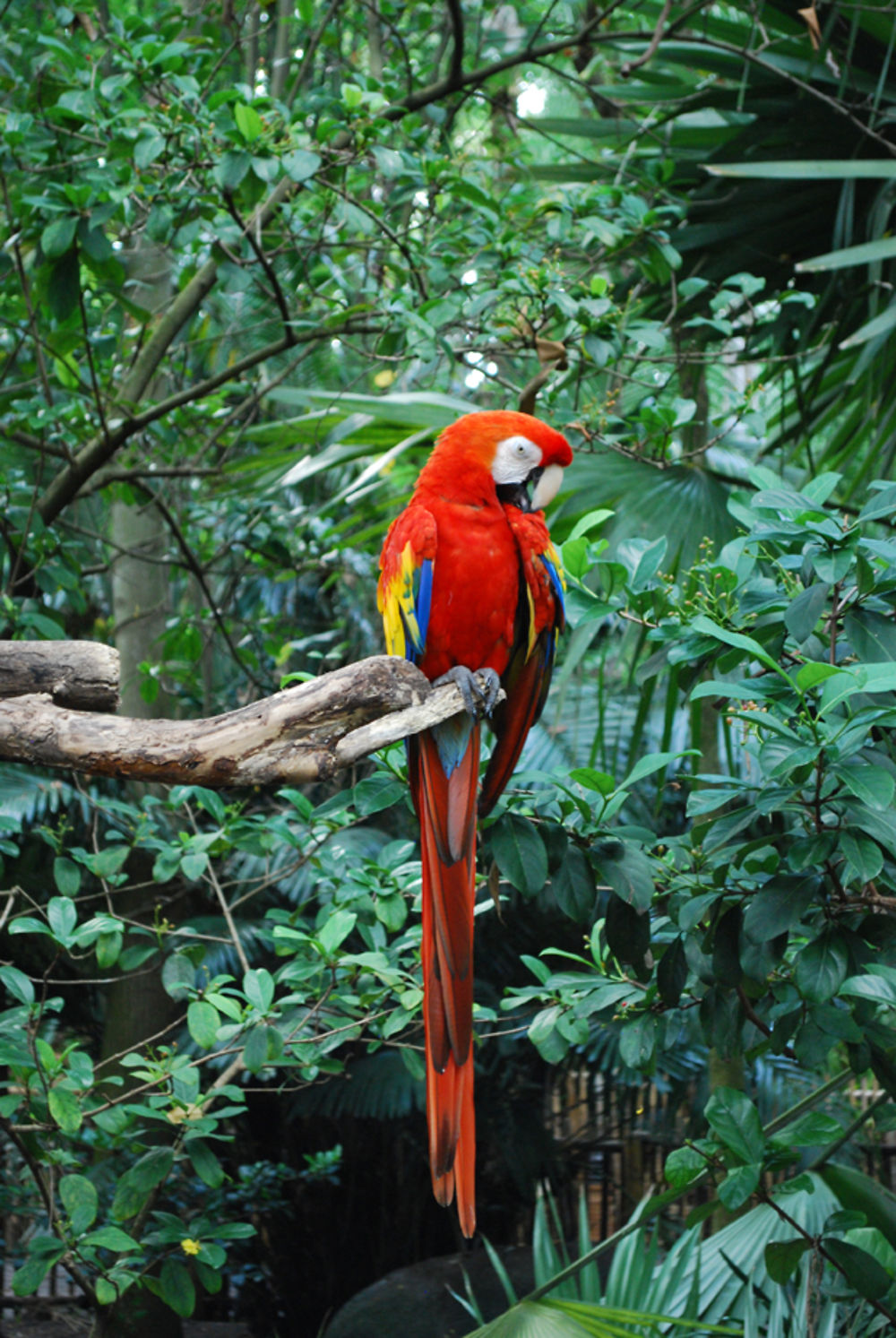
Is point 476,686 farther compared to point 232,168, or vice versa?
point 232,168

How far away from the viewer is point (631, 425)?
2.14 m

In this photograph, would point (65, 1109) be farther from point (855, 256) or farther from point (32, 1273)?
point (855, 256)

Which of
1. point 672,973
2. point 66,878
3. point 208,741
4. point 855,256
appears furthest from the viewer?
point 855,256

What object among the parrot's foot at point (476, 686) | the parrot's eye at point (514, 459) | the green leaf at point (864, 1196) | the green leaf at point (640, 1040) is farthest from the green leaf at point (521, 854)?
the green leaf at point (864, 1196)

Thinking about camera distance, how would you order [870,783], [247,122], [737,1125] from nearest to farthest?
1. [870,783]
2. [737,1125]
3. [247,122]

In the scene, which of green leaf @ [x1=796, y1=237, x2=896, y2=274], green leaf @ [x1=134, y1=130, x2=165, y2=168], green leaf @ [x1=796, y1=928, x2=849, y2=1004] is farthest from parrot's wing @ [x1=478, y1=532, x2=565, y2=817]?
green leaf @ [x1=134, y1=130, x2=165, y2=168]

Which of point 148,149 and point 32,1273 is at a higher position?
point 148,149

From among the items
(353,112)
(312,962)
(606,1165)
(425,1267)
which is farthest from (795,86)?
(606,1165)

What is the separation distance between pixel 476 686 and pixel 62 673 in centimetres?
53

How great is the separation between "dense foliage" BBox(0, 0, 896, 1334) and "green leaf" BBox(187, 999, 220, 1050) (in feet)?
0.06

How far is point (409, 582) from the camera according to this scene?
1.48 meters

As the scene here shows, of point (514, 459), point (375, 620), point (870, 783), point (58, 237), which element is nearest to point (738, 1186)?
point (870, 783)

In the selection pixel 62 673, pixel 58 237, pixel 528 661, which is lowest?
pixel 528 661

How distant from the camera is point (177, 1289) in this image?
1.66m
